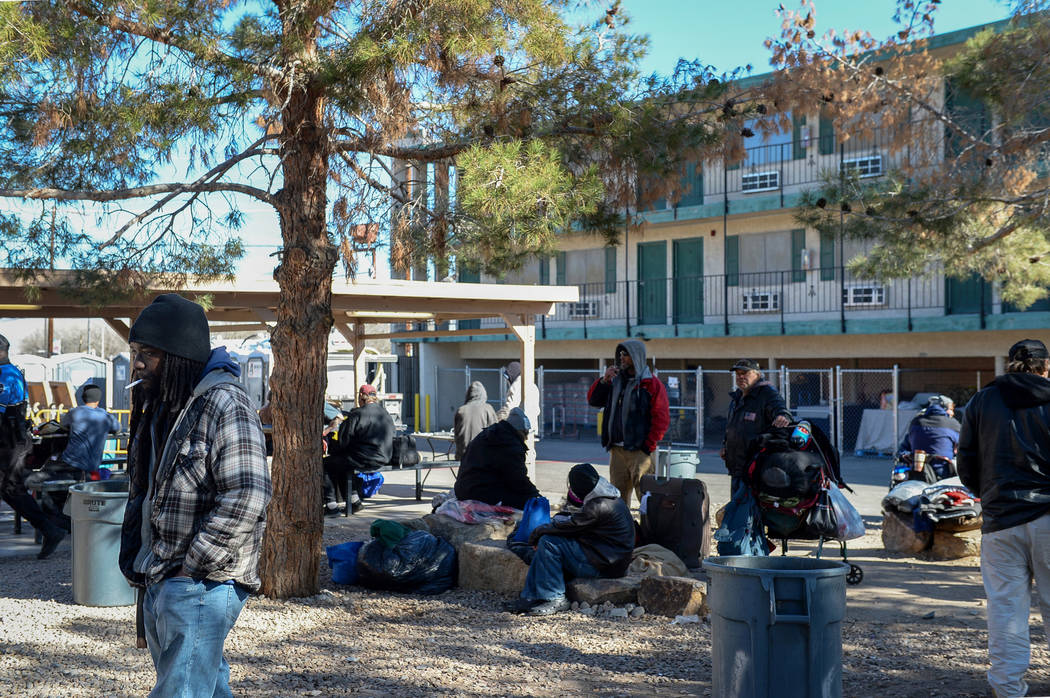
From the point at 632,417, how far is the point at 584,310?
60.2 ft

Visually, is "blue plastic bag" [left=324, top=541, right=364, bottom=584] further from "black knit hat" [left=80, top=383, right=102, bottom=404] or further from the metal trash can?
the metal trash can

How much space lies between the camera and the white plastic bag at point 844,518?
776 centimetres

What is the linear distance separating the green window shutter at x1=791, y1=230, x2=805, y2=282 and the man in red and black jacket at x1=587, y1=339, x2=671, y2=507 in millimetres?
15178

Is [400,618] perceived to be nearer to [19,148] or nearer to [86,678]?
[86,678]

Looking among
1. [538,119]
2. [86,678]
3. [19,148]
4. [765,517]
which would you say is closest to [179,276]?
[19,148]

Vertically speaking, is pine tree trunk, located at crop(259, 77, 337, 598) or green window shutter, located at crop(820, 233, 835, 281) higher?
green window shutter, located at crop(820, 233, 835, 281)

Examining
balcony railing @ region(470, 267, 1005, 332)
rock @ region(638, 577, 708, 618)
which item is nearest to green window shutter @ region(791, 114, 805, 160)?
balcony railing @ region(470, 267, 1005, 332)

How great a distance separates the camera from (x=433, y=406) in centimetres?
3048

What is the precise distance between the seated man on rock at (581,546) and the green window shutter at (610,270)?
20.4m

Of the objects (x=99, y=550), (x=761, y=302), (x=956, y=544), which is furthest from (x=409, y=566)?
(x=761, y=302)

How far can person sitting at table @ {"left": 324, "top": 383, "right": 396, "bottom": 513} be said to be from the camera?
11.9 metres

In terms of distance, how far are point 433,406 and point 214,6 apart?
77.1ft

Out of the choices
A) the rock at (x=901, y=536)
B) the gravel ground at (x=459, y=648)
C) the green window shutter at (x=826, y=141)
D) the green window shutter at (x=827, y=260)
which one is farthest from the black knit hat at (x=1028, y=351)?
the green window shutter at (x=826, y=141)

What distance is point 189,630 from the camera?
328 cm
